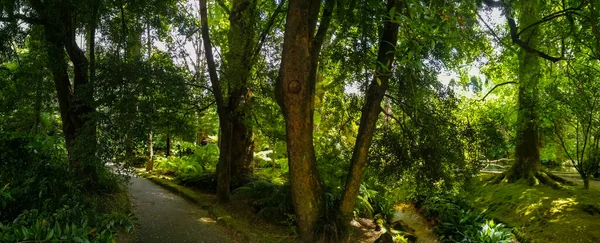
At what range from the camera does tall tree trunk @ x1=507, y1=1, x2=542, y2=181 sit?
9.42 m

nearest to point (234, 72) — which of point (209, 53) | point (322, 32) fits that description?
point (209, 53)

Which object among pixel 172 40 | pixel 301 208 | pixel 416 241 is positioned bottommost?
pixel 416 241

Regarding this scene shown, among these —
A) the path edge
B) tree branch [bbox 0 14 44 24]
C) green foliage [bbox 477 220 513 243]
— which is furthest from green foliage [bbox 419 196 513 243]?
tree branch [bbox 0 14 44 24]

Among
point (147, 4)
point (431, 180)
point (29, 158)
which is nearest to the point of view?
point (29, 158)

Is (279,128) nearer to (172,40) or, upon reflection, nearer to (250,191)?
(250,191)

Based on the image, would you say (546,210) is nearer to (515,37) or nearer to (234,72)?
(515,37)

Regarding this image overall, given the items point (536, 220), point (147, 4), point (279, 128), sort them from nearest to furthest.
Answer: point (147, 4), point (536, 220), point (279, 128)

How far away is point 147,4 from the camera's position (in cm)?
841

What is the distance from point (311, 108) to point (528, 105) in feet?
23.9

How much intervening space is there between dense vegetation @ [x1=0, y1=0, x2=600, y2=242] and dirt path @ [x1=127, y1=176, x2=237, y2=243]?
26.1 inches

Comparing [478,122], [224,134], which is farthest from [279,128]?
[478,122]

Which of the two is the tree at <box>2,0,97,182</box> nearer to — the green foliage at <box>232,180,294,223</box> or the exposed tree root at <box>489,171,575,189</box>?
the green foliage at <box>232,180,294,223</box>

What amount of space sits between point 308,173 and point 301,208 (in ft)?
1.97

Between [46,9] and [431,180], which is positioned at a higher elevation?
[46,9]
